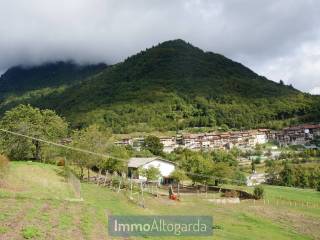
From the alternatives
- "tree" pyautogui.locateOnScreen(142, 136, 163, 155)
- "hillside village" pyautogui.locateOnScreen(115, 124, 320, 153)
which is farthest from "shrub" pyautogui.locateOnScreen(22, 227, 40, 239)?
"hillside village" pyautogui.locateOnScreen(115, 124, 320, 153)

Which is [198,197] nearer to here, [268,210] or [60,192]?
[268,210]

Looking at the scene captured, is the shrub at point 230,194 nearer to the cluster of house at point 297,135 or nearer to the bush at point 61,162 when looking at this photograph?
the bush at point 61,162

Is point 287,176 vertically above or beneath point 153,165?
beneath

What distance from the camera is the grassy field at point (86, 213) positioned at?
22.0 m

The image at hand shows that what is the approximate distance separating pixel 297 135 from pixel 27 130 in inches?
5446

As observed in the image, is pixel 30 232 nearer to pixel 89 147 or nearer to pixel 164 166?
pixel 89 147

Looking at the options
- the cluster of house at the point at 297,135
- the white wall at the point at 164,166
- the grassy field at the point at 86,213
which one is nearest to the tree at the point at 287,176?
the white wall at the point at 164,166

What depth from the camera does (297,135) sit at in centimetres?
18025

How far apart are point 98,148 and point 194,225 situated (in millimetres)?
34634

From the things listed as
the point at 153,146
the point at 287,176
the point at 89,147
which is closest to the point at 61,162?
the point at 89,147

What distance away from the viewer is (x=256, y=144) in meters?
174

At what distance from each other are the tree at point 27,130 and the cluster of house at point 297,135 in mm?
128424

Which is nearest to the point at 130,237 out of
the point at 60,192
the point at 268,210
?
the point at 60,192

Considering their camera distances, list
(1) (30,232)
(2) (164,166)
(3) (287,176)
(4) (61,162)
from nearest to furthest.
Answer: (1) (30,232) < (4) (61,162) < (2) (164,166) < (3) (287,176)
